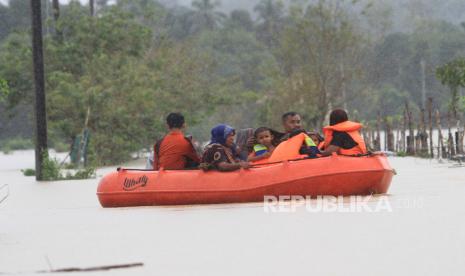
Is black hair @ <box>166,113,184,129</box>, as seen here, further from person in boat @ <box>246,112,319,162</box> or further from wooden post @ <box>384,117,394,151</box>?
wooden post @ <box>384,117,394,151</box>

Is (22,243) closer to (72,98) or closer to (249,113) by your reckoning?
(72,98)

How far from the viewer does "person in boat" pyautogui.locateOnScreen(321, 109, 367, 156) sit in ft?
42.1

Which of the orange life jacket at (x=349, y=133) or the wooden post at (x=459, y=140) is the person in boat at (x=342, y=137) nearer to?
the orange life jacket at (x=349, y=133)

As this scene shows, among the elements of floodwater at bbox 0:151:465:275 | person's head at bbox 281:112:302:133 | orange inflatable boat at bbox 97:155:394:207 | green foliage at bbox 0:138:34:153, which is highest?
person's head at bbox 281:112:302:133

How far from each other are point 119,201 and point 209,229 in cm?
363

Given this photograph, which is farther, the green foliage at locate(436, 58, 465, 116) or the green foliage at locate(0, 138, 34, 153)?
the green foliage at locate(0, 138, 34, 153)

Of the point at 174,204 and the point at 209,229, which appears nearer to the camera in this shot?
the point at 209,229

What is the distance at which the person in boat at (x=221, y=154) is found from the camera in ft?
41.3

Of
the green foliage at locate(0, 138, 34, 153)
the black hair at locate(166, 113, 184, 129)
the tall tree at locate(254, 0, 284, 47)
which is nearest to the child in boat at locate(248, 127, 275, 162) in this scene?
the black hair at locate(166, 113, 184, 129)

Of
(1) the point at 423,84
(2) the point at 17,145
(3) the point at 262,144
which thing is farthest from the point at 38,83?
(1) the point at 423,84

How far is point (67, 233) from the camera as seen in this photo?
32.8 feet

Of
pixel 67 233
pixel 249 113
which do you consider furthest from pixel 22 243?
pixel 249 113

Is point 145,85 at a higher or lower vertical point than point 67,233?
higher

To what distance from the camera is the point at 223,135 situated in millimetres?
12875
